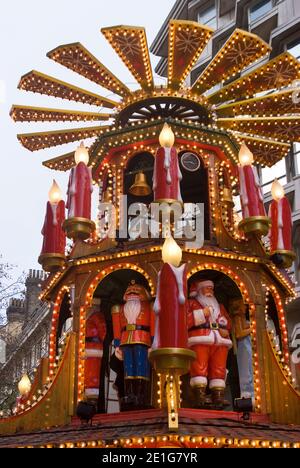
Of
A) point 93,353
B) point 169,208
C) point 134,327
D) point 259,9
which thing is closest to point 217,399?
point 134,327

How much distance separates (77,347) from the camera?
11945 millimetres

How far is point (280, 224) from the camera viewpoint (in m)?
13.1

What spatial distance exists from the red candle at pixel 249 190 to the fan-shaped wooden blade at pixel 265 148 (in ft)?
7.42

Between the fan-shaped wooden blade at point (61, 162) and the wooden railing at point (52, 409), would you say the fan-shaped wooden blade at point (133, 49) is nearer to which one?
the fan-shaped wooden blade at point (61, 162)

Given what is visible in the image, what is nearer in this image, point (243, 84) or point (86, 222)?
point (86, 222)

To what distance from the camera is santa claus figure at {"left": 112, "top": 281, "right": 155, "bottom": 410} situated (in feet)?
38.1

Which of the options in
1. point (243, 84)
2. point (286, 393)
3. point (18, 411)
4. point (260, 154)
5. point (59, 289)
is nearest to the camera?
point (286, 393)

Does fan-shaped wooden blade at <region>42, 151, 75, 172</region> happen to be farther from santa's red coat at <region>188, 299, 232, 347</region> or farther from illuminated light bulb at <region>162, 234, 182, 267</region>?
illuminated light bulb at <region>162, 234, 182, 267</region>

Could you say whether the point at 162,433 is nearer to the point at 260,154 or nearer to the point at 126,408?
the point at 126,408

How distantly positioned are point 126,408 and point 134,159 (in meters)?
5.40

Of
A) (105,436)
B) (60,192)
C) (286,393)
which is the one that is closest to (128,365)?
(105,436)

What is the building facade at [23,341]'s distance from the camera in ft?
89.2

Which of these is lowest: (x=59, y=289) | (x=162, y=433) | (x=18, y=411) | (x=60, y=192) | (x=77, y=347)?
(x=162, y=433)

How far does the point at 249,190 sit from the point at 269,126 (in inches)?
115
